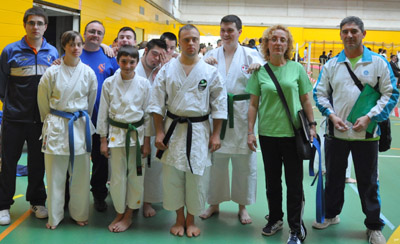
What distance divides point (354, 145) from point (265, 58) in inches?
43.6

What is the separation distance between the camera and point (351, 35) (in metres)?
3.20

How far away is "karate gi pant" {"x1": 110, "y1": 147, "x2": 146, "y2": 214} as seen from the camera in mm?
3424

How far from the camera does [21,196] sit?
4.24 meters

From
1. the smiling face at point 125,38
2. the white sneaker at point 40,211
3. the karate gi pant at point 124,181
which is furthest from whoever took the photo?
the smiling face at point 125,38

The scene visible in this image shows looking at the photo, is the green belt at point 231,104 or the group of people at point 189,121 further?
the green belt at point 231,104

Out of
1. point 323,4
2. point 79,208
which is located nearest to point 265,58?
point 79,208

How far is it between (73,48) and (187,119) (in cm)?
120

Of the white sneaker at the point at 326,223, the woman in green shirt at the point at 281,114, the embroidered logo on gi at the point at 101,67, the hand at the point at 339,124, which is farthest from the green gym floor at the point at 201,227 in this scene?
the embroidered logo on gi at the point at 101,67

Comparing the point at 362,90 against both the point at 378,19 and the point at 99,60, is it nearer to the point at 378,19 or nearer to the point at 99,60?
the point at 99,60

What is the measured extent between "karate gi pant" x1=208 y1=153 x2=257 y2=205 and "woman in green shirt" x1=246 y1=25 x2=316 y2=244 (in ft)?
1.16

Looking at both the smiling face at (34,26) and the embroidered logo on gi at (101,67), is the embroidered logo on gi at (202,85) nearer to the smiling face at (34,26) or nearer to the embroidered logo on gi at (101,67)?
the embroidered logo on gi at (101,67)

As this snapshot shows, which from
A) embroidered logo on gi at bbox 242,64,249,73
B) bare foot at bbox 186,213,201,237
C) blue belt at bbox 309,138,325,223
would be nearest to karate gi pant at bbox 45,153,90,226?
bare foot at bbox 186,213,201,237

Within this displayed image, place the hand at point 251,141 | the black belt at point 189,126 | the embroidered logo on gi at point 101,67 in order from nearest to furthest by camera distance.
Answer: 1. the black belt at point 189,126
2. the hand at point 251,141
3. the embroidered logo on gi at point 101,67

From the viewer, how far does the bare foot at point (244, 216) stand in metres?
3.67
